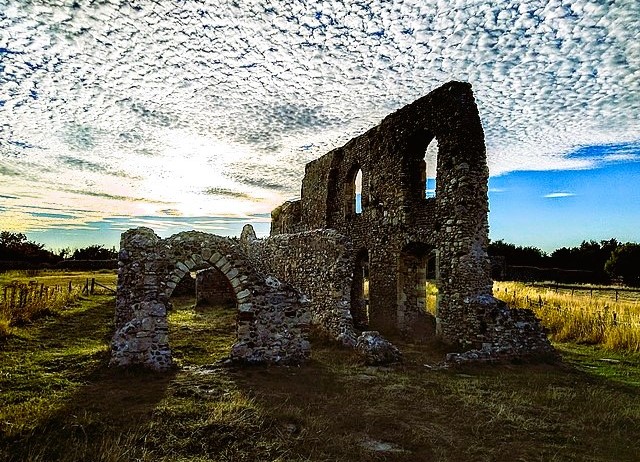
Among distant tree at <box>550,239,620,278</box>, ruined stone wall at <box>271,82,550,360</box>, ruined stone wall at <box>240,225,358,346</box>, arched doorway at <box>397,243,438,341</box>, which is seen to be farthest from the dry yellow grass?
distant tree at <box>550,239,620,278</box>

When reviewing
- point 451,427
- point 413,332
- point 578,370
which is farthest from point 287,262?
point 451,427

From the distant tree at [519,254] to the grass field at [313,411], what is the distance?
47097 mm

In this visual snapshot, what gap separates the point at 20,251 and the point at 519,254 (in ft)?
187

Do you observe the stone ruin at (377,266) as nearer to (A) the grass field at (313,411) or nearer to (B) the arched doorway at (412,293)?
(B) the arched doorway at (412,293)

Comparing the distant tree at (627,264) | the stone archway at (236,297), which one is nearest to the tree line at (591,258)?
the distant tree at (627,264)

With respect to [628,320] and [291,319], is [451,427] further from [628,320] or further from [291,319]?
[628,320]

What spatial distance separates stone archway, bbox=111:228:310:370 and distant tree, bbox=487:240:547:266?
49001 millimetres

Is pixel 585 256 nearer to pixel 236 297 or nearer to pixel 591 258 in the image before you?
pixel 591 258

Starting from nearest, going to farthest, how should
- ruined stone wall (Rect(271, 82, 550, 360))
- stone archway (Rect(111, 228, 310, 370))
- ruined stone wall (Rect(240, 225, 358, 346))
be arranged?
1. stone archway (Rect(111, 228, 310, 370))
2. ruined stone wall (Rect(271, 82, 550, 360))
3. ruined stone wall (Rect(240, 225, 358, 346))

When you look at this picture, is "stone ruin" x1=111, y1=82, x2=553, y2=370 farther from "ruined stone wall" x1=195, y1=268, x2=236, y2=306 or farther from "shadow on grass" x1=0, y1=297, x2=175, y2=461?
"ruined stone wall" x1=195, y1=268, x2=236, y2=306

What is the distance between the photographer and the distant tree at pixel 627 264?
41.3 m

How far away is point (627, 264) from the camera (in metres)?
41.9

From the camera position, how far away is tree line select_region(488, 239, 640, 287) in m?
41.8

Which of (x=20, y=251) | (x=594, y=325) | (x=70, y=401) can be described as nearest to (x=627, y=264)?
(x=594, y=325)
